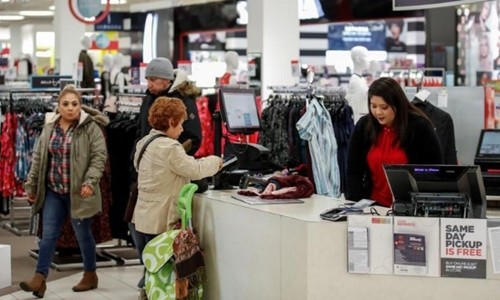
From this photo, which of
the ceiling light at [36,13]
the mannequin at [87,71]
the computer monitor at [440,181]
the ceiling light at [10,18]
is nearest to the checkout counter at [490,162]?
the computer monitor at [440,181]

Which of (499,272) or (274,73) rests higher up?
(274,73)

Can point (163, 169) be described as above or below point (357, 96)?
below

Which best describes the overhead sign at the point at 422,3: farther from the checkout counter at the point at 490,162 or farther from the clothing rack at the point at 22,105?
the clothing rack at the point at 22,105

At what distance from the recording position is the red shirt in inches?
218

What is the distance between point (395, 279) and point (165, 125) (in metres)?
2.10

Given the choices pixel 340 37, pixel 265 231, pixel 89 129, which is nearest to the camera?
pixel 265 231

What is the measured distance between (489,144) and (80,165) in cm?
313

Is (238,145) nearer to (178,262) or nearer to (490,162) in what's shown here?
(178,262)

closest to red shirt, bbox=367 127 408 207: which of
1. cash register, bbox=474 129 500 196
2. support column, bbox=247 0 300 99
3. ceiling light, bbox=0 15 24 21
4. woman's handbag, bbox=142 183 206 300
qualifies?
woman's handbag, bbox=142 183 206 300

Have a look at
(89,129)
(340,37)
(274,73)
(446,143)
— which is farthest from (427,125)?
(340,37)

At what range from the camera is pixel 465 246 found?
4590 millimetres

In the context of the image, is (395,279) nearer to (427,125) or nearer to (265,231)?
(265,231)

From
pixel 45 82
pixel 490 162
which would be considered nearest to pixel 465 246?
pixel 490 162

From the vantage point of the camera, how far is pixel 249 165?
638 centimetres
